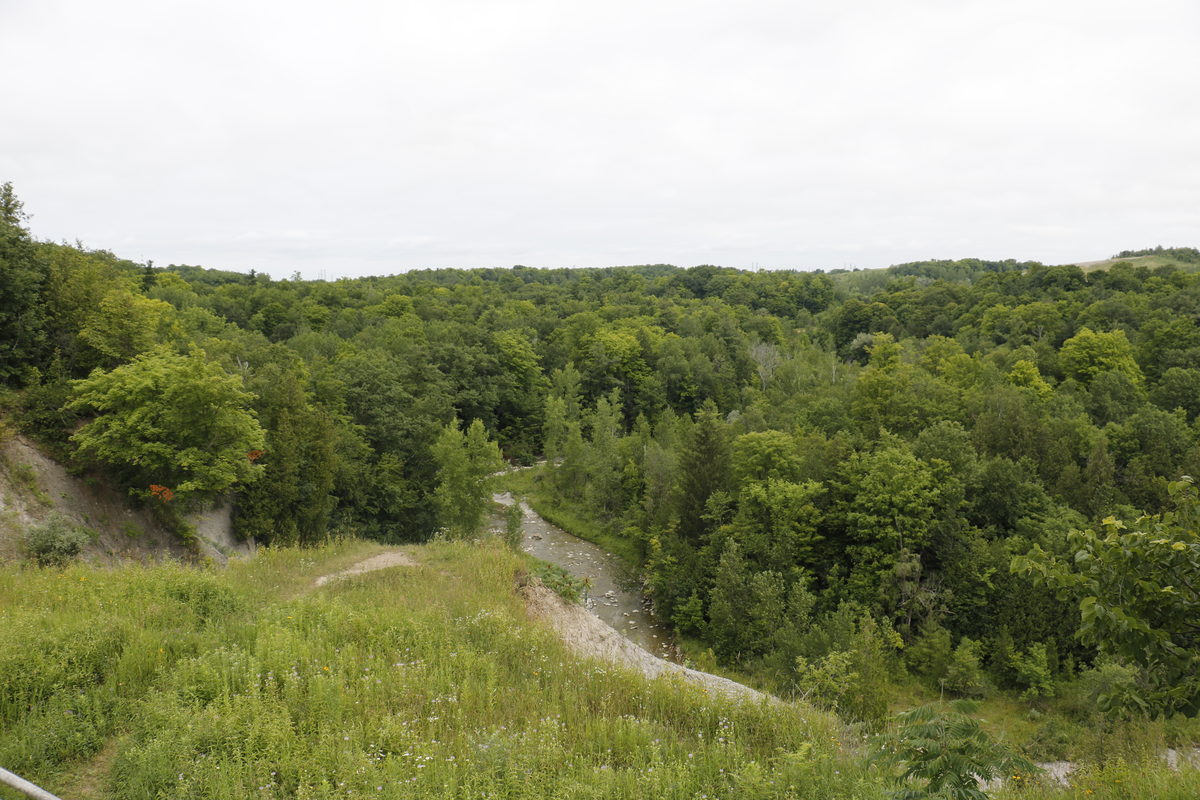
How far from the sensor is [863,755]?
22.5ft

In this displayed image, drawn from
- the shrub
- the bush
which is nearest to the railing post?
the shrub

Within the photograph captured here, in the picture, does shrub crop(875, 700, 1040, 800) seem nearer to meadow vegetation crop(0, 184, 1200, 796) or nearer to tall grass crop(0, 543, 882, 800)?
tall grass crop(0, 543, 882, 800)

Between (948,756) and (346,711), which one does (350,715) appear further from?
(948,756)

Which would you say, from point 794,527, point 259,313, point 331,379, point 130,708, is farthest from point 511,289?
point 130,708

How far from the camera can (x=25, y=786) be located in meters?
4.03

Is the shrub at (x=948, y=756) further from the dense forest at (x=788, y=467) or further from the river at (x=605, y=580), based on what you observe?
the river at (x=605, y=580)

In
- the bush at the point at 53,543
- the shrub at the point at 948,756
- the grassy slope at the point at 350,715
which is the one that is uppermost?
the shrub at the point at 948,756

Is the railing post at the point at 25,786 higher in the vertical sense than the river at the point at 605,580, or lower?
higher

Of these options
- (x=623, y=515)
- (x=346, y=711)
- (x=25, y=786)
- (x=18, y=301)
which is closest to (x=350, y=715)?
(x=346, y=711)

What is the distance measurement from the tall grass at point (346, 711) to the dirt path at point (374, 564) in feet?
7.80

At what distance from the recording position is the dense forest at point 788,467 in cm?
1864

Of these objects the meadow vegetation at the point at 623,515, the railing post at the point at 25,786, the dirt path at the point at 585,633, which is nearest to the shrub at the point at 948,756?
the meadow vegetation at the point at 623,515

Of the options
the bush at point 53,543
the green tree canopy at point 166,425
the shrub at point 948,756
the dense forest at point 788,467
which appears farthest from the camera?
the green tree canopy at point 166,425

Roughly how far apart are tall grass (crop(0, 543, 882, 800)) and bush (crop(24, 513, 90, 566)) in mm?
6333
